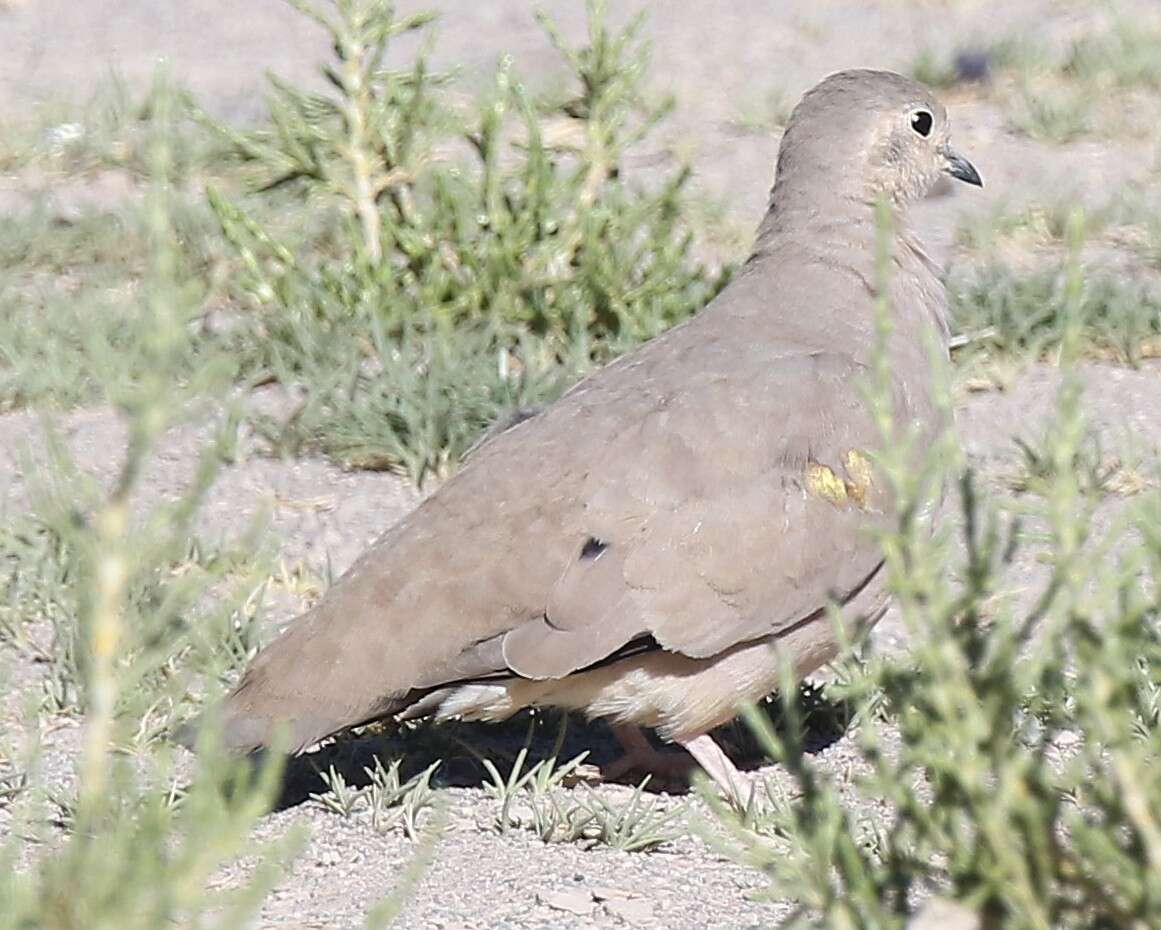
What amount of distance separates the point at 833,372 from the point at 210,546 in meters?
1.81

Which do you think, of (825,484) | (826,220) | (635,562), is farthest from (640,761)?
(826,220)

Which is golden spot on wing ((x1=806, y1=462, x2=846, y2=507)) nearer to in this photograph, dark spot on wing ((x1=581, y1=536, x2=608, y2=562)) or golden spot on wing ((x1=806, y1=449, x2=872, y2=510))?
golden spot on wing ((x1=806, y1=449, x2=872, y2=510))

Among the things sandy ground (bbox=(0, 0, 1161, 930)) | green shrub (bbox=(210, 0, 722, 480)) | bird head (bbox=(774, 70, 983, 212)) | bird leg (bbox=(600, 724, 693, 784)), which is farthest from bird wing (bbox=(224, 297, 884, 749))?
green shrub (bbox=(210, 0, 722, 480))

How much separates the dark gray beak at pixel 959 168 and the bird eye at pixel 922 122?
0.12 m

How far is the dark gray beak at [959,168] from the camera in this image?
5457mm

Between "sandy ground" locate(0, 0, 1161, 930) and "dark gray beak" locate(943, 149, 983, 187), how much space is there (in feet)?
2.80

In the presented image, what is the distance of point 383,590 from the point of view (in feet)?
14.0

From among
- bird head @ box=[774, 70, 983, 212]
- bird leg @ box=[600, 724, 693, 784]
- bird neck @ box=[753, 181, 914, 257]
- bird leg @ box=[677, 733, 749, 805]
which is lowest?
bird leg @ box=[600, 724, 693, 784]

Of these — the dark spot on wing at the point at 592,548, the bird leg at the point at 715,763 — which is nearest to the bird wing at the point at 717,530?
the dark spot on wing at the point at 592,548

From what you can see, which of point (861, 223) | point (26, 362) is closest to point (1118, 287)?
point (861, 223)

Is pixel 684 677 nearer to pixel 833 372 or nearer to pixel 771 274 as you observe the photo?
pixel 833 372

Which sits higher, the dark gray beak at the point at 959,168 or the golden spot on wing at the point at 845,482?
the dark gray beak at the point at 959,168

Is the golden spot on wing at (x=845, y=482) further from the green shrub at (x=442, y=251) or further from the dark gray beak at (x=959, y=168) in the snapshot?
the green shrub at (x=442, y=251)

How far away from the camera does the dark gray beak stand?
17.9ft
